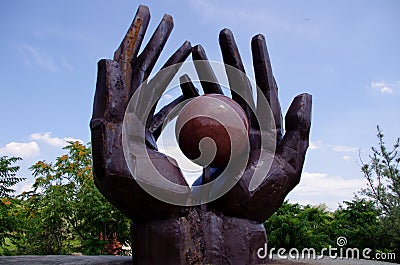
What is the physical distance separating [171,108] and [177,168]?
180cm

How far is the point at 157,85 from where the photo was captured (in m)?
6.17

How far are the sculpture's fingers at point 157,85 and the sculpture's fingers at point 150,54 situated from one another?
0.13 m

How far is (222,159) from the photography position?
565cm

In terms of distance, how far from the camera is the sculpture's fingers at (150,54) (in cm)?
591

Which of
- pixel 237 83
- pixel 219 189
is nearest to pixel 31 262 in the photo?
pixel 219 189

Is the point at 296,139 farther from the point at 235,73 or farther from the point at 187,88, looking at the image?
the point at 187,88

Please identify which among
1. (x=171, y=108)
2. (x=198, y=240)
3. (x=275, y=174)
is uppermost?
(x=171, y=108)

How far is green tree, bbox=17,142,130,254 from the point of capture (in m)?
10.1

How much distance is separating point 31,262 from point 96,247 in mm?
4003

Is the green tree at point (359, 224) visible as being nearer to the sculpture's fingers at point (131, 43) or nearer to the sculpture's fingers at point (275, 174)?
the sculpture's fingers at point (275, 174)

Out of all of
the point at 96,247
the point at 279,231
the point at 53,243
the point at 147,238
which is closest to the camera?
the point at 147,238

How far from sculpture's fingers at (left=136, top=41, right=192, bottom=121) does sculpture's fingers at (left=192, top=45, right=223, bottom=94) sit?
21 cm

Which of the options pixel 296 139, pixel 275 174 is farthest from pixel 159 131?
pixel 296 139

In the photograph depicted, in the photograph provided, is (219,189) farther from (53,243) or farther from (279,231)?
(53,243)
